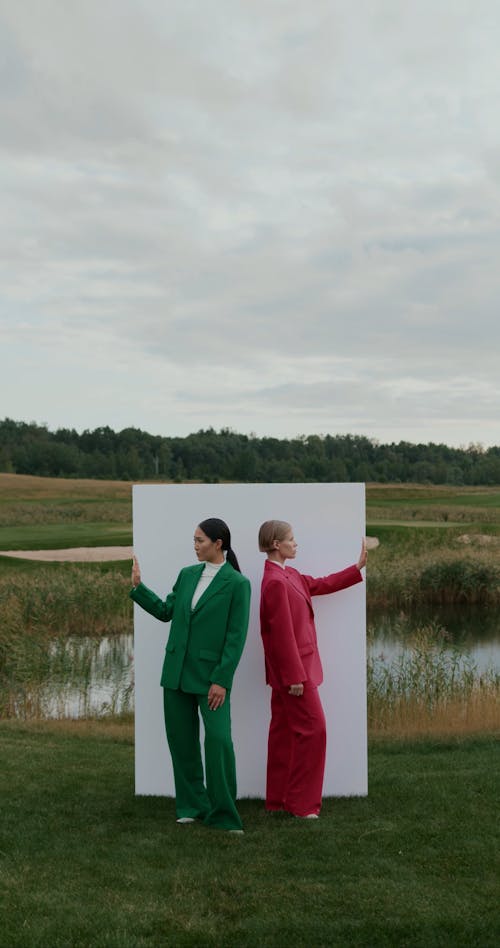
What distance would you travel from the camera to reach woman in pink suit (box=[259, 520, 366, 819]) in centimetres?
561

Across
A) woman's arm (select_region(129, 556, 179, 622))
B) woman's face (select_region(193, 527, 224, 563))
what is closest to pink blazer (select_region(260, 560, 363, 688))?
woman's face (select_region(193, 527, 224, 563))

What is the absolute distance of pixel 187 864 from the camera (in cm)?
485

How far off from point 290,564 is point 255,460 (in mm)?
43787

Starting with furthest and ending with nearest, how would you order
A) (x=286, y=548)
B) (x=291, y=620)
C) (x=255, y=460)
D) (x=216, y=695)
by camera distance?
(x=255, y=460)
(x=286, y=548)
(x=291, y=620)
(x=216, y=695)

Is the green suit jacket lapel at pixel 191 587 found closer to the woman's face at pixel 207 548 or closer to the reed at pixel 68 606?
the woman's face at pixel 207 548

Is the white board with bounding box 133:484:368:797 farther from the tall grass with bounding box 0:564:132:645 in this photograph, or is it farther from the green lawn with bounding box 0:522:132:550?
the green lawn with bounding box 0:522:132:550

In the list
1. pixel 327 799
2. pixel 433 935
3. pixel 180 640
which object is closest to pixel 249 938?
pixel 433 935

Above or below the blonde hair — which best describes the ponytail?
below

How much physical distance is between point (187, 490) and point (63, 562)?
667 inches

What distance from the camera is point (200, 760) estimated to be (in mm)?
5723

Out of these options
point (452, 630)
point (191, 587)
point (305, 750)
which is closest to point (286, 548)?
point (191, 587)

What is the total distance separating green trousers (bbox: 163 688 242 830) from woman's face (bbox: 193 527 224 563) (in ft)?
2.49

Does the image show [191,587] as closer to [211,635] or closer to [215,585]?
[215,585]

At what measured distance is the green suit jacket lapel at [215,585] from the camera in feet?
17.9
